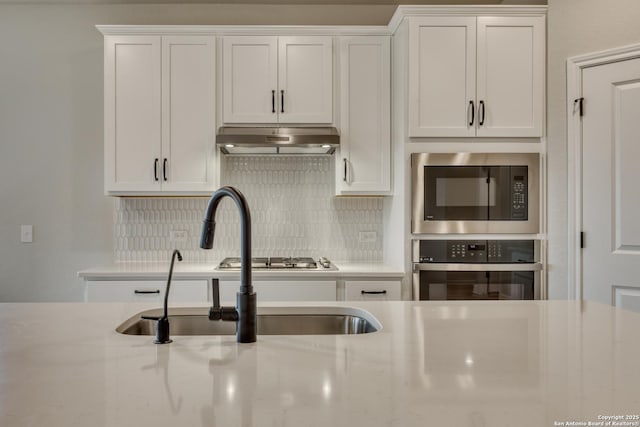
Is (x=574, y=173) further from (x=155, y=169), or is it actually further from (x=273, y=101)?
(x=155, y=169)

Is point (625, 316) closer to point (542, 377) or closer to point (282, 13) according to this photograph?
point (542, 377)

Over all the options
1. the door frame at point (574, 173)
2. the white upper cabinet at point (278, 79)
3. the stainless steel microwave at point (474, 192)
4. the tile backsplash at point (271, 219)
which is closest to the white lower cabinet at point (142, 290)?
the tile backsplash at point (271, 219)

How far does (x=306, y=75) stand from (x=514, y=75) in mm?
1298

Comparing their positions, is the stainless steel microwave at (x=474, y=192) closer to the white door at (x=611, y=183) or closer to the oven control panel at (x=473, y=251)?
Result: the oven control panel at (x=473, y=251)

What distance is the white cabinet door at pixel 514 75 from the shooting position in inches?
111

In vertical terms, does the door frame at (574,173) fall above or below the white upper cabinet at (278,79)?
below

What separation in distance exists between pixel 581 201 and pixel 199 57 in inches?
99.5

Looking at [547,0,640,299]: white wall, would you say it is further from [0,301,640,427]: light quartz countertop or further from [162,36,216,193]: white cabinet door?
[162,36,216,193]: white cabinet door

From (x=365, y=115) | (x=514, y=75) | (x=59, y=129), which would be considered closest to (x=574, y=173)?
(x=514, y=75)

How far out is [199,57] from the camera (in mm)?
3070

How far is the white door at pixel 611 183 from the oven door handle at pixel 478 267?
283 mm

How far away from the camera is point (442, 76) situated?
9.24ft

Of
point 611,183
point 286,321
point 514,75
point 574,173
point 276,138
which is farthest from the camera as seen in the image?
point 276,138

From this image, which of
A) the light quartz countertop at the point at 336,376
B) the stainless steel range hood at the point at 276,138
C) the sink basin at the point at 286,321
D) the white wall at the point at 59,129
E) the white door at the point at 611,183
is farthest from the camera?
the white wall at the point at 59,129
